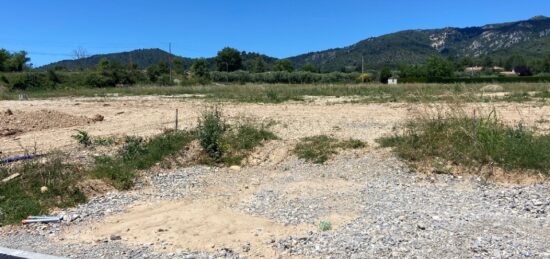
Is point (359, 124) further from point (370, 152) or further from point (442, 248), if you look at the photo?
point (442, 248)

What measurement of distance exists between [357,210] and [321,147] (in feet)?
11.4

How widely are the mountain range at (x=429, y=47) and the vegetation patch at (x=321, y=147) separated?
13363 centimetres

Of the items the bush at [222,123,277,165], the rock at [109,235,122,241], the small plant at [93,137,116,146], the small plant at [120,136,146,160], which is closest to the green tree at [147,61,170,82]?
the small plant at [93,137,116,146]

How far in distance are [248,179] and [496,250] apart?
4.35 meters

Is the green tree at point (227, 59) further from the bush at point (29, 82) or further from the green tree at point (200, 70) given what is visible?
the bush at point (29, 82)

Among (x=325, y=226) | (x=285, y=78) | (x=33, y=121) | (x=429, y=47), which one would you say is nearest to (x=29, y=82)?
(x=285, y=78)

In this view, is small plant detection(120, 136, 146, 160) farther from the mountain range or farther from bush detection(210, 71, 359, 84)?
the mountain range

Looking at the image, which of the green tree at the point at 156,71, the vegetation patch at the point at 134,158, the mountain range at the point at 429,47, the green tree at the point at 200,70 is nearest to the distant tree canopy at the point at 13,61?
the green tree at the point at 156,71

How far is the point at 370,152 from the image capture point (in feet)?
29.4

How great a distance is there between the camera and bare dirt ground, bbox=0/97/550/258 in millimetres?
4762

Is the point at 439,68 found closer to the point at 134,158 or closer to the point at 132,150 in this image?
the point at 132,150

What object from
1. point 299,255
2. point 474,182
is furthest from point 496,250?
point 474,182

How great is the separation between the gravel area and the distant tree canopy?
94633 mm

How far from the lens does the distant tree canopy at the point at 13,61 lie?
90.8m
